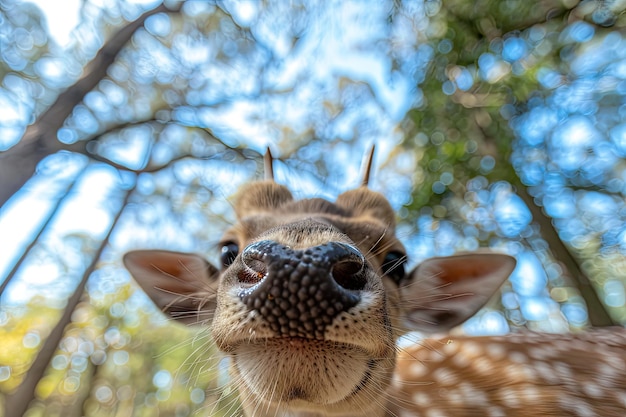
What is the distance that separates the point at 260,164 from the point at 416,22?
8.26 ft

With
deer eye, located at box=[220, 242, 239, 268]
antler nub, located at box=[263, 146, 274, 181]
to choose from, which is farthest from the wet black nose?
antler nub, located at box=[263, 146, 274, 181]

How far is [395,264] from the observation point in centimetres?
212

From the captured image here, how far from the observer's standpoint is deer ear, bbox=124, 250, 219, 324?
242 cm

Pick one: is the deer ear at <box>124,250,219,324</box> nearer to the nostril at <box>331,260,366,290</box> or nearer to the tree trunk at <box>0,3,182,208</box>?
the tree trunk at <box>0,3,182,208</box>

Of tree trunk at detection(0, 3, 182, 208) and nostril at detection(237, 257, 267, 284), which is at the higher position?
tree trunk at detection(0, 3, 182, 208)

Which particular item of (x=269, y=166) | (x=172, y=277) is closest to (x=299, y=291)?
(x=172, y=277)

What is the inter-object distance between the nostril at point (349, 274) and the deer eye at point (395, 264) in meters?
0.75

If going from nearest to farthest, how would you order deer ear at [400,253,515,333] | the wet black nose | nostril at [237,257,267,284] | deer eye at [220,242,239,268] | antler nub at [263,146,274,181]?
1. the wet black nose
2. nostril at [237,257,267,284]
3. deer eye at [220,242,239,268]
4. deer ear at [400,253,515,333]
5. antler nub at [263,146,274,181]

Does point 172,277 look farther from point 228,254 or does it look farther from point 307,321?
point 307,321

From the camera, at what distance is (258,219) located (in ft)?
6.89

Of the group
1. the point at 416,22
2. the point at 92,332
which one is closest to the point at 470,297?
the point at 416,22

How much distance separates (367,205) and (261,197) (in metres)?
0.63

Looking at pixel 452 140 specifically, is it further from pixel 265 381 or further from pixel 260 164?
pixel 265 381

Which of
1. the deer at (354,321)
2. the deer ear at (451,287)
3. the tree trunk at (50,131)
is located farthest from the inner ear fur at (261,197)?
the tree trunk at (50,131)
